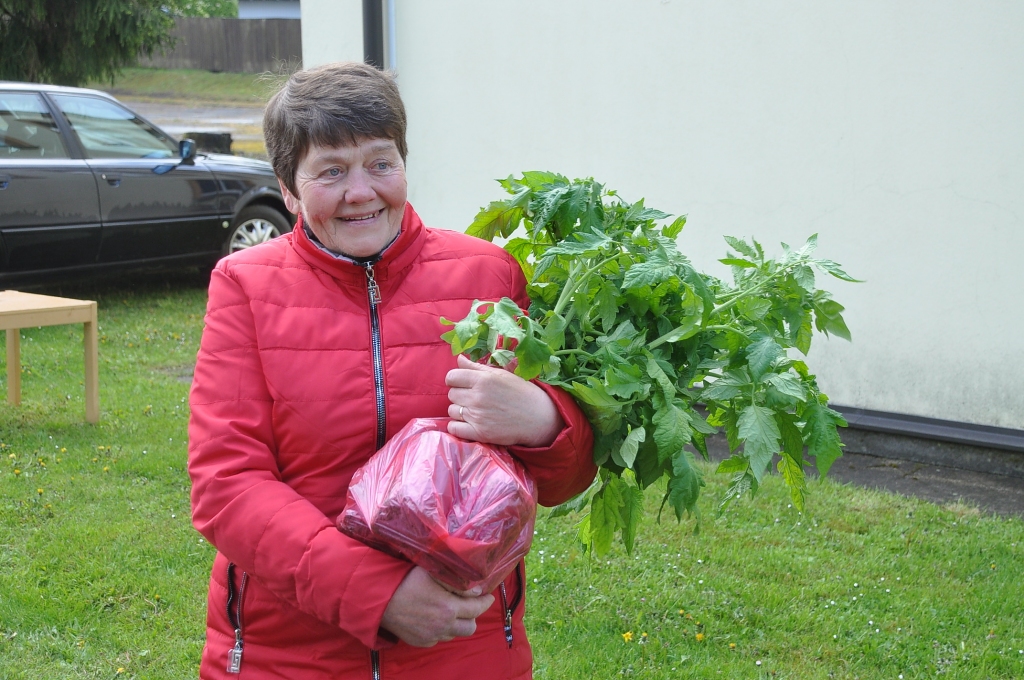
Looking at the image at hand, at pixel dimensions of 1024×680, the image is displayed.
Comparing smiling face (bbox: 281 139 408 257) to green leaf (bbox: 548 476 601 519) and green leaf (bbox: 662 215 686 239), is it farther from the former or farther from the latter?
green leaf (bbox: 548 476 601 519)

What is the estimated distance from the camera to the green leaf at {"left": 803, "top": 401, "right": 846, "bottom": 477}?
2.23 meters

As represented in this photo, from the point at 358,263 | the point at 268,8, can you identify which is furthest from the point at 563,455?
the point at 268,8

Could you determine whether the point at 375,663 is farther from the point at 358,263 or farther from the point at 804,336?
the point at 804,336

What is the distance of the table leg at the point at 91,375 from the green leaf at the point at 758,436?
540 cm

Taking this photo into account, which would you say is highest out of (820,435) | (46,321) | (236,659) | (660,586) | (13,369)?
(820,435)

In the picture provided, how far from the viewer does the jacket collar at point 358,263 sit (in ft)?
6.75

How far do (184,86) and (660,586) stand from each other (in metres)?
35.6

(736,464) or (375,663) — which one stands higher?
(736,464)

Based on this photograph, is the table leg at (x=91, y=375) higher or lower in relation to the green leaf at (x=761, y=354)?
lower

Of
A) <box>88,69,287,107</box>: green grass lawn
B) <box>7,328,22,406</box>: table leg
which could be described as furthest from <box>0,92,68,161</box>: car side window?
<box>88,69,287,107</box>: green grass lawn

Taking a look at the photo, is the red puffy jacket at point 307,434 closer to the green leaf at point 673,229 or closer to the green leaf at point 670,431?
the green leaf at point 670,431

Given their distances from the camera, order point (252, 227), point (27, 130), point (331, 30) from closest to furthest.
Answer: point (331, 30) → point (27, 130) → point (252, 227)

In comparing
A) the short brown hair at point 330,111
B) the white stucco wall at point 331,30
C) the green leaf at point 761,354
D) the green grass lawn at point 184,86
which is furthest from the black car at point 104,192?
the green grass lawn at point 184,86

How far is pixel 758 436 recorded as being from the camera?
205 centimetres
